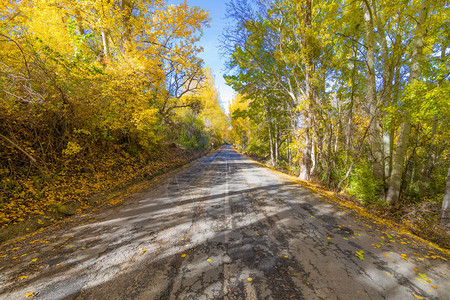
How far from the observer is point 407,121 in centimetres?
532

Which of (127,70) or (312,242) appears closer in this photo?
(312,242)

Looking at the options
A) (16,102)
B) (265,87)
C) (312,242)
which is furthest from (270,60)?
(16,102)

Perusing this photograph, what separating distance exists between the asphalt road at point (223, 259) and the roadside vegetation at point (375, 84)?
262cm

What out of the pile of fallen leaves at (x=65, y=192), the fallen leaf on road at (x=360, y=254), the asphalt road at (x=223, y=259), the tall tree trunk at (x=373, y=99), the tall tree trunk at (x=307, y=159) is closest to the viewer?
the asphalt road at (x=223, y=259)

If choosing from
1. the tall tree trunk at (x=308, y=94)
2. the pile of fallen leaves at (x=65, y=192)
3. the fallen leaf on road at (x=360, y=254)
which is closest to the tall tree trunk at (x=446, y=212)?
the fallen leaf on road at (x=360, y=254)

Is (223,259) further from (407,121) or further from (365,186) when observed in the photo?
(407,121)

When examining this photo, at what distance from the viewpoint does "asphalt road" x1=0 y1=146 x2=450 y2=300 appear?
2.07 meters

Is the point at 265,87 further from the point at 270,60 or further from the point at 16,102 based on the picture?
the point at 16,102

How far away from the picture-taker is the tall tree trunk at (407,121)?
16.3 feet

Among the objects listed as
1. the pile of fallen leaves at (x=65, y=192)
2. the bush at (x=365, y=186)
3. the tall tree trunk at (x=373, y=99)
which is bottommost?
the bush at (x=365, y=186)

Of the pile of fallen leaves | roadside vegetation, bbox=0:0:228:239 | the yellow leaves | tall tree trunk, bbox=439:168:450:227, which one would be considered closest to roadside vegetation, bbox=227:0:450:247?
tall tree trunk, bbox=439:168:450:227

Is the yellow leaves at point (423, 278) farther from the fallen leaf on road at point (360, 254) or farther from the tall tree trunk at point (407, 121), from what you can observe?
the tall tree trunk at point (407, 121)

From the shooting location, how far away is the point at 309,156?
9.21 metres

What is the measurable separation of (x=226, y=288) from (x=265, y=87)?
12439 mm
